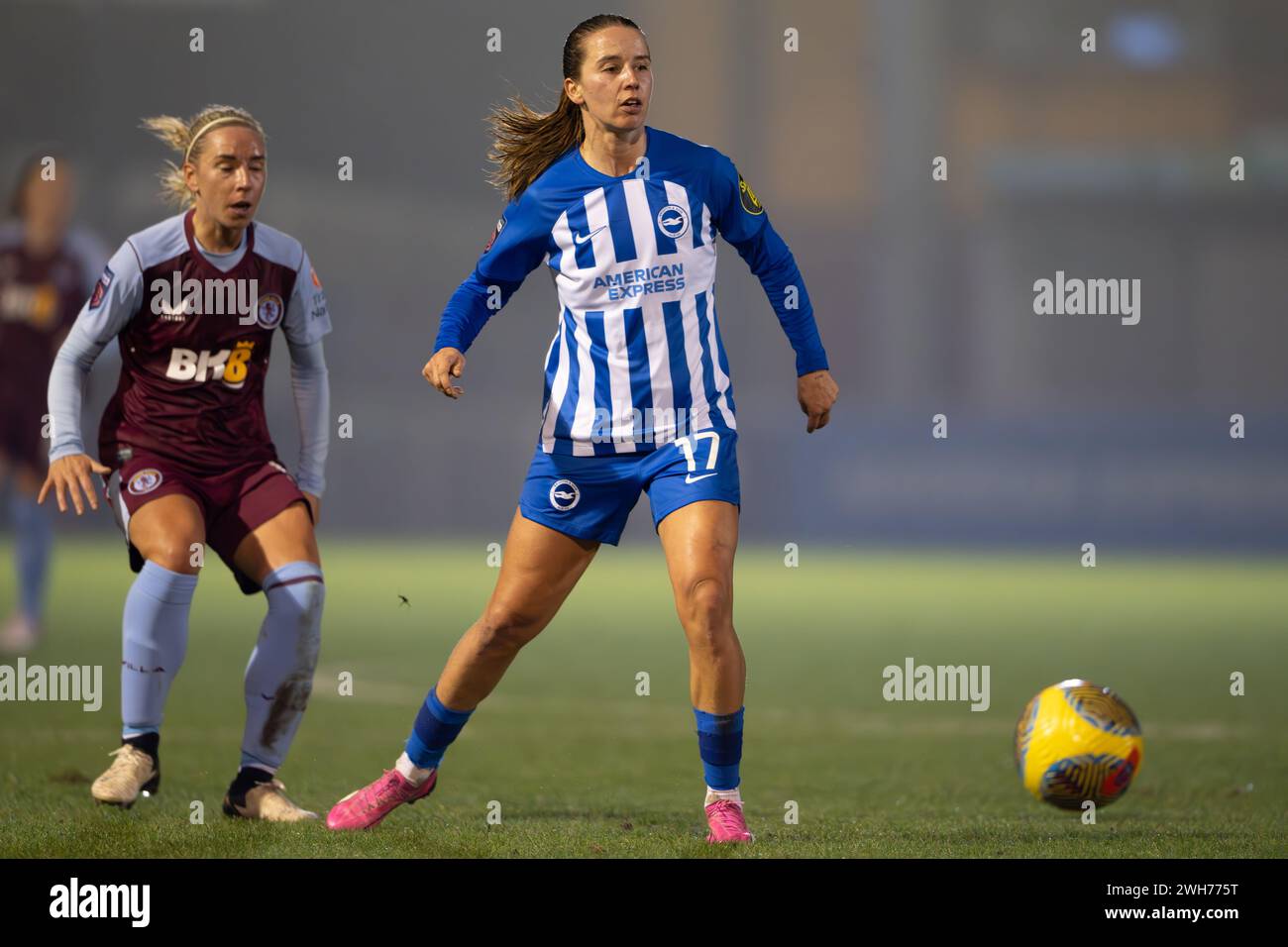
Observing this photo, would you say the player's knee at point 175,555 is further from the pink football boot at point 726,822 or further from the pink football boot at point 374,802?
the pink football boot at point 726,822

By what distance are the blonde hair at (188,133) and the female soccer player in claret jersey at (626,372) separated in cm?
89

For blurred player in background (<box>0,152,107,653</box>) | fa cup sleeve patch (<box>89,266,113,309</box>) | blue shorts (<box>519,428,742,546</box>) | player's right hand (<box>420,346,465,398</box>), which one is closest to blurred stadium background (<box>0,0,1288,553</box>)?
blurred player in background (<box>0,152,107,653</box>)

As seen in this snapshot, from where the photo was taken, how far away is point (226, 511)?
5.25m

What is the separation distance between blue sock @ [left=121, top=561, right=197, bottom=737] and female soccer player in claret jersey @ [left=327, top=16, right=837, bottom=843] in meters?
0.75

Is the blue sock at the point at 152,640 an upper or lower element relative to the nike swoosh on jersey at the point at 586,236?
lower

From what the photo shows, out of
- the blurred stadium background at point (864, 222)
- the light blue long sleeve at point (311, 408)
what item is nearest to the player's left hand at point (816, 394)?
the light blue long sleeve at point (311, 408)

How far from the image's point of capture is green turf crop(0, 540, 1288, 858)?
482 cm

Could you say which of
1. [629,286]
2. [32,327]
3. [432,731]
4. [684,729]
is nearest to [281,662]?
[432,731]

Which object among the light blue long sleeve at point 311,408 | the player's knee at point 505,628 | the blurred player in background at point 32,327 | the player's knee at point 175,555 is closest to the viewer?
the player's knee at point 505,628

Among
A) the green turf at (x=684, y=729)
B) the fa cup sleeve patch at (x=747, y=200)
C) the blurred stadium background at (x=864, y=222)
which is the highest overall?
the blurred stadium background at (x=864, y=222)

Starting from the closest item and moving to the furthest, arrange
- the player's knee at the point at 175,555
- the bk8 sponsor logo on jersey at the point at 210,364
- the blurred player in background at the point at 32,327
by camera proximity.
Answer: the player's knee at the point at 175,555 < the bk8 sponsor logo on jersey at the point at 210,364 < the blurred player in background at the point at 32,327

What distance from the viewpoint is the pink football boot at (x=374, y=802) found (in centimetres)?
487

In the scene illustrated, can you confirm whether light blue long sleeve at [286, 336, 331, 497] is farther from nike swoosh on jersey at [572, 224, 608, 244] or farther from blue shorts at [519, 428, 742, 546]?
nike swoosh on jersey at [572, 224, 608, 244]

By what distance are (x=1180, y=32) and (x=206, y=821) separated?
2757cm
